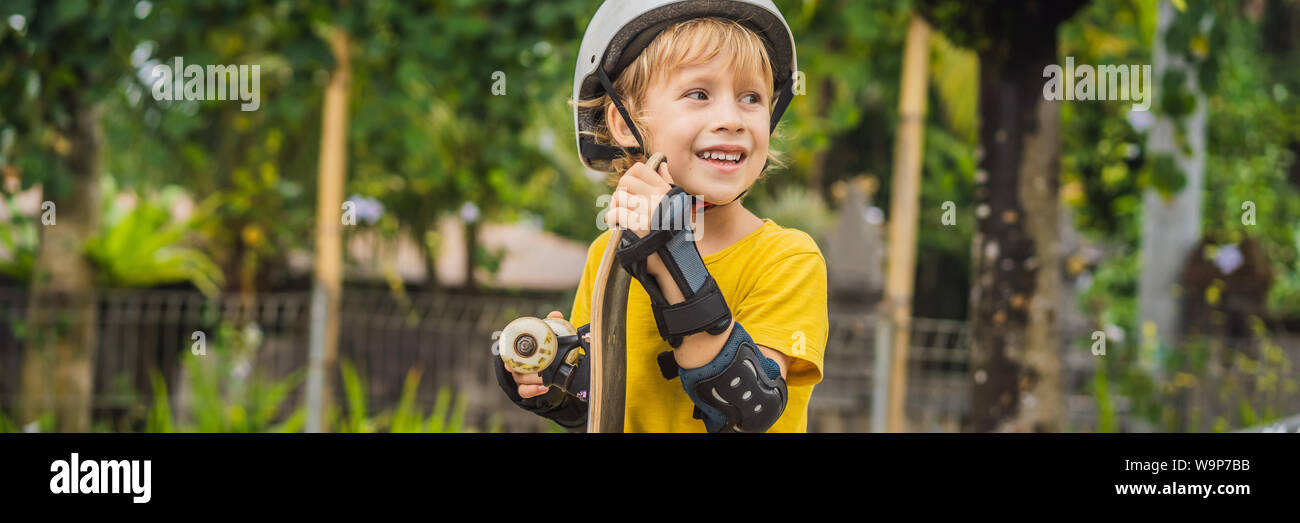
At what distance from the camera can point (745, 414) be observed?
1.17 m

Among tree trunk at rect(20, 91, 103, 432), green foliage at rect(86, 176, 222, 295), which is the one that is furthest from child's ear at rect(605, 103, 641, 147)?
green foliage at rect(86, 176, 222, 295)

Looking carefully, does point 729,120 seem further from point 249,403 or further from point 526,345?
point 249,403

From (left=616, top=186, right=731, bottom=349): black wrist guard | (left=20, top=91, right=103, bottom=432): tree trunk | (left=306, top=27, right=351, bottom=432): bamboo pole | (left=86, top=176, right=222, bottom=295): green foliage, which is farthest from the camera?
(left=86, top=176, right=222, bottom=295): green foliage

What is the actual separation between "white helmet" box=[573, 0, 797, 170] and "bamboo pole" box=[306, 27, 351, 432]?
2.41 m

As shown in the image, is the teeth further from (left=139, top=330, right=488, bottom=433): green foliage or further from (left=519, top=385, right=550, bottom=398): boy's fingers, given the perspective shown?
(left=139, top=330, right=488, bottom=433): green foliage

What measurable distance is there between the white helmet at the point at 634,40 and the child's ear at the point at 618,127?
14mm

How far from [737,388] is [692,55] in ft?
1.44

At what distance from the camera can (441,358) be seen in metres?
6.26

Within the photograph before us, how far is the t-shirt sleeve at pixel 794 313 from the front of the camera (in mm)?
1248

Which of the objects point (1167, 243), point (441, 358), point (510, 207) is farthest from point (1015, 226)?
point (510, 207)

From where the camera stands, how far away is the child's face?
123 centimetres
